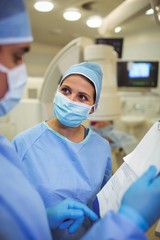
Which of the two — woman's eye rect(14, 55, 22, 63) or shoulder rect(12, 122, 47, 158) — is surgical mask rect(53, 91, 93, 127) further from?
woman's eye rect(14, 55, 22, 63)

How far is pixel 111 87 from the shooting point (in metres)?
1.51

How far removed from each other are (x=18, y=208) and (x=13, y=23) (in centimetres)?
46

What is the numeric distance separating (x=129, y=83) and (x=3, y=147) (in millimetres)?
2329

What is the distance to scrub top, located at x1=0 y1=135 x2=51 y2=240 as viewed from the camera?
597 millimetres

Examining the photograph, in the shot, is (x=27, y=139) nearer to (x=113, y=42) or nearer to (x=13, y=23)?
(x=13, y=23)

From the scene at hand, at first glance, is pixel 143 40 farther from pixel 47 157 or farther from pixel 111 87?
pixel 47 157

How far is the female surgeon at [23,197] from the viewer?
1.90ft

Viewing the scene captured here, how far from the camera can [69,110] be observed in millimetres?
1104

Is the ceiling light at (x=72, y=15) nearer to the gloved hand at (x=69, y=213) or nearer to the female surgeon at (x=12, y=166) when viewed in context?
the female surgeon at (x=12, y=166)

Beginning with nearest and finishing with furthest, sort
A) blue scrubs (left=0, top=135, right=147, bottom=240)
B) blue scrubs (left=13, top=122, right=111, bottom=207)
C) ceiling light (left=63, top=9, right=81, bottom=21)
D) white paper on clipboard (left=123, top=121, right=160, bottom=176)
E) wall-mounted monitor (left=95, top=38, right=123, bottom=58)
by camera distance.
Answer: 1. blue scrubs (left=0, top=135, right=147, bottom=240)
2. white paper on clipboard (left=123, top=121, right=160, bottom=176)
3. blue scrubs (left=13, top=122, right=111, bottom=207)
4. wall-mounted monitor (left=95, top=38, right=123, bottom=58)
5. ceiling light (left=63, top=9, right=81, bottom=21)

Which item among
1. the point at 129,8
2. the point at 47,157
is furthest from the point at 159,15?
the point at 47,157

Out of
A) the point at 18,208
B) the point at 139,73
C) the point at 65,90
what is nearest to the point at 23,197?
the point at 18,208

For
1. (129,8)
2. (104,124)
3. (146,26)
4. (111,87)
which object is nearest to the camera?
(129,8)

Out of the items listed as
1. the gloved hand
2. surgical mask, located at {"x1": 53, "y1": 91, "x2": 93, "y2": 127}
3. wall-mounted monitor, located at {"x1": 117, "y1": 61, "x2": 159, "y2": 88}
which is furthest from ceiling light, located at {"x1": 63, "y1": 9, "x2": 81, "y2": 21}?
the gloved hand
